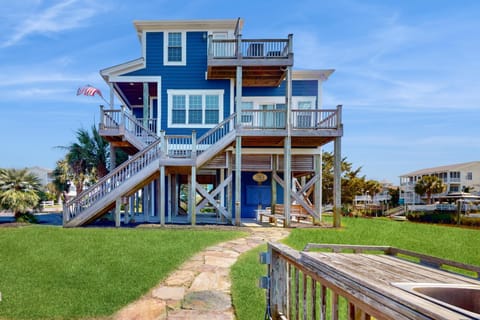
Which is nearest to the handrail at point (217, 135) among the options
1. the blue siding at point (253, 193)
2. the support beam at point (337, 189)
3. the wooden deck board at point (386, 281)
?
the blue siding at point (253, 193)

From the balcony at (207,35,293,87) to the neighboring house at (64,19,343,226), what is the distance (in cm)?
4

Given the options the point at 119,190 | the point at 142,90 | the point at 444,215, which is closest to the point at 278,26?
the point at 142,90

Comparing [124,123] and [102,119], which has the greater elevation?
[102,119]

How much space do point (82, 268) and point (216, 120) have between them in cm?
979

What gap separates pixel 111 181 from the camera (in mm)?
11422

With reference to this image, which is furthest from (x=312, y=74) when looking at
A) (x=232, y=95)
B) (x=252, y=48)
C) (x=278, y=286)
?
(x=278, y=286)

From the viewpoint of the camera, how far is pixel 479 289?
1.70 m

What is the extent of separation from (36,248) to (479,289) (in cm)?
806

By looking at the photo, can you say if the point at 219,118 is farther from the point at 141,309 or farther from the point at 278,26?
the point at 141,309

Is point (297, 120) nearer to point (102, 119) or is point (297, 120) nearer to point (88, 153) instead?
point (102, 119)

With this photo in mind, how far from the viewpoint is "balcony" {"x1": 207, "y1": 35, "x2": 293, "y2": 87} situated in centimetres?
1195

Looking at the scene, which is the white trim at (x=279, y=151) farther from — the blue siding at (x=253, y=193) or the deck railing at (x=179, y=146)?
the deck railing at (x=179, y=146)

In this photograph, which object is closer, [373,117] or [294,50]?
[294,50]

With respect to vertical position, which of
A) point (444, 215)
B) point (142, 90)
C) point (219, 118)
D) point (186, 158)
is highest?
point (142, 90)
